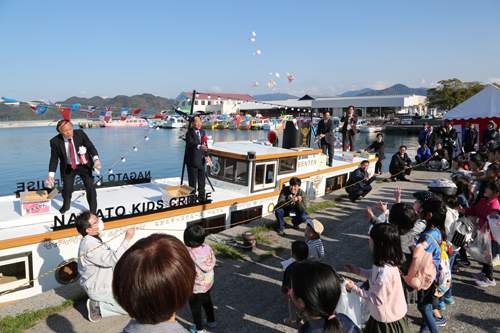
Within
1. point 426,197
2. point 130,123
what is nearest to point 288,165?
point 426,197

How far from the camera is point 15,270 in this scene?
599 cm

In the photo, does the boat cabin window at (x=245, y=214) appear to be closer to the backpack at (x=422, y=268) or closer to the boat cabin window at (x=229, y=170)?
the boat cabin window at (x=229, y=170)

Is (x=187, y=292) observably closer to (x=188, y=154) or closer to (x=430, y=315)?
(x=430, y=315)

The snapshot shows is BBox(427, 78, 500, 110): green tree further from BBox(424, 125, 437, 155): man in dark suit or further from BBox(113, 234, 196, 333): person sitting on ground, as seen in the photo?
BBox(113, 234, 196, 333): person sitting on ground

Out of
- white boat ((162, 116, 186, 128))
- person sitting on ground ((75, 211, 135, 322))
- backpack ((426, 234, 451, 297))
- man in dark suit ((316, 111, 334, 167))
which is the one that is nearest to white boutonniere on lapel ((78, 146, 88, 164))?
person sitting on ground ((75, 211, 135, 322))

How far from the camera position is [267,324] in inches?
156

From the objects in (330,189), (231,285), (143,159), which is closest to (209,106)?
(143,159)

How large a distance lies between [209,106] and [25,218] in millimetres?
75790

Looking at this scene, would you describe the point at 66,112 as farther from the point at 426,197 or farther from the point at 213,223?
the point at 426,197

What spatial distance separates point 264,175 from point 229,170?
118cm

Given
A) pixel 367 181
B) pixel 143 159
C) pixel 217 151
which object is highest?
pixel 217 151

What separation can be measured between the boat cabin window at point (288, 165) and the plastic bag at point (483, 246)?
612cm

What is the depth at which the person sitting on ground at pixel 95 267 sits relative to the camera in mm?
3895

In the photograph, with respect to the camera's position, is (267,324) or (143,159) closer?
(267,324)
